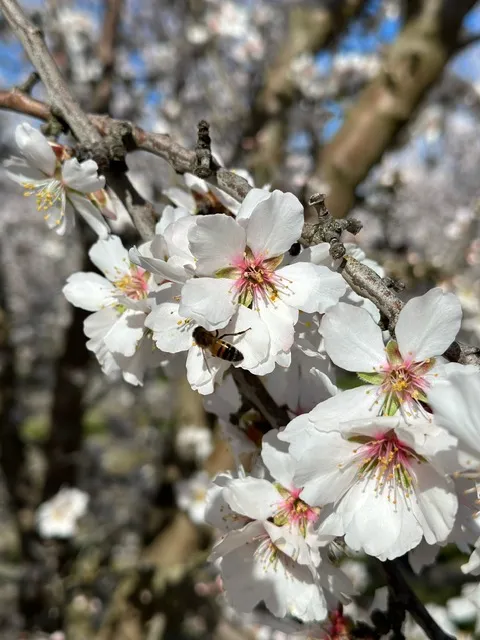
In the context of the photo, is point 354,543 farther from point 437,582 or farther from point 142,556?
point 437,582

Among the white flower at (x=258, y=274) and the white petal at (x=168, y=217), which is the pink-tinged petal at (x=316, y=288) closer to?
the white flower at (x=258, y=274)

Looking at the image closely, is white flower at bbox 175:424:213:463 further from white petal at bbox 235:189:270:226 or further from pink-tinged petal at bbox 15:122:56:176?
white petal at bbox 235:189:270:226

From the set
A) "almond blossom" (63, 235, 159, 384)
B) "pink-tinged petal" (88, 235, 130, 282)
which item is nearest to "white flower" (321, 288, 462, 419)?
"almond blossom" (63, 235, 159, 384)

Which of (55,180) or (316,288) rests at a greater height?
(316,288)

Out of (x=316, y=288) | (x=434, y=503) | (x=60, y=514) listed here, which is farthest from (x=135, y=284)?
(x=60, y=514)

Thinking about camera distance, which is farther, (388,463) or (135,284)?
(135,284)

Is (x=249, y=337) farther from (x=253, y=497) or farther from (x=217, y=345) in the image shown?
(x=253, y=497)

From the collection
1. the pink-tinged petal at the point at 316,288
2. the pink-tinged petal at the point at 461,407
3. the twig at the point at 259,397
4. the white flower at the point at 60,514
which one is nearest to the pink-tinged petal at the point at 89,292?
the twig at the point at 259,397
